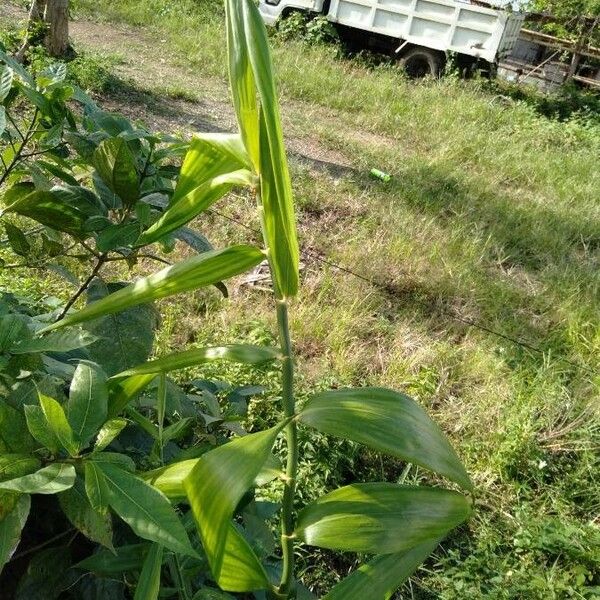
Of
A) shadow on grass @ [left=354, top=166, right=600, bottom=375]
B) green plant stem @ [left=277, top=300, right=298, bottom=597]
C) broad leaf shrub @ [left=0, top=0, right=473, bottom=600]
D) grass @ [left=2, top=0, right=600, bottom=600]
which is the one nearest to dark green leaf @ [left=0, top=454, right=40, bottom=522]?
broad leaf shrub @ [left=0, top=0, right=473, bottom=600]

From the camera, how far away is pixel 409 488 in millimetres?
677

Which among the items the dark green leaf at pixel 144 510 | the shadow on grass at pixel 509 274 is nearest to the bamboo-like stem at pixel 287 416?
the dark green leaf at pixel 144 510

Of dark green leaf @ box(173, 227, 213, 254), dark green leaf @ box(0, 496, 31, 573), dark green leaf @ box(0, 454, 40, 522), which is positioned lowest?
dark green leaf @ box(0, 496, 31, 573)

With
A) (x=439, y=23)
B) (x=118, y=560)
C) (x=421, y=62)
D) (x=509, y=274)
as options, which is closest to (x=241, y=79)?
(x=118, y=560)

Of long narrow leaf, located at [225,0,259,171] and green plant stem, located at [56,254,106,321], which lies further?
green plant stem, located at [56,254,106,321]

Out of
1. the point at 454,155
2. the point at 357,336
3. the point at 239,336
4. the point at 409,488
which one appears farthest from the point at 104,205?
the point at 454,155

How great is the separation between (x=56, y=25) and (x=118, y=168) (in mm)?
5430

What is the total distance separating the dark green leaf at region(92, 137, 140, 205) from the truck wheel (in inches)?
318

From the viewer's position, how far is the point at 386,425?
610mm

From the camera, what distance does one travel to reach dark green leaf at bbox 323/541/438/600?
2.42ft

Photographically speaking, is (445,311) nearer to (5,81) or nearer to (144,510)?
(5,81)

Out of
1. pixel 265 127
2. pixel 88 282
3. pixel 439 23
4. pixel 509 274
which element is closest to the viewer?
pixel 265 127

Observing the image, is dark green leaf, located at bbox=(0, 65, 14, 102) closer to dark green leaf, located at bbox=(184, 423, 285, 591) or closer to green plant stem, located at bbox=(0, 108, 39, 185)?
green plant stem, located at bbox=(0, 108, 39, 185)

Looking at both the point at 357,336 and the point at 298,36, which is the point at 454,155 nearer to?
the point at 357,336
